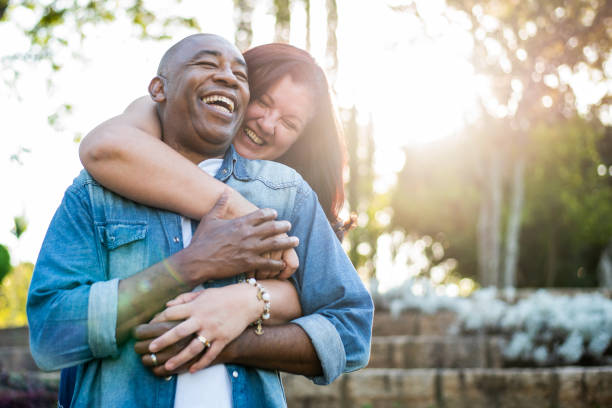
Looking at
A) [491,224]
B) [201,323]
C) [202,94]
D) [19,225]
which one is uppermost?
[202,94]

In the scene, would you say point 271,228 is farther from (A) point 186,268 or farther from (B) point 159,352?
(B) point 159,352

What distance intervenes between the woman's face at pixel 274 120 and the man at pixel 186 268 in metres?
0.47

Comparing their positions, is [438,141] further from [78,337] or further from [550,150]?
[78,337]

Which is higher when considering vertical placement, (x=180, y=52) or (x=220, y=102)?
(x=180, y=52)

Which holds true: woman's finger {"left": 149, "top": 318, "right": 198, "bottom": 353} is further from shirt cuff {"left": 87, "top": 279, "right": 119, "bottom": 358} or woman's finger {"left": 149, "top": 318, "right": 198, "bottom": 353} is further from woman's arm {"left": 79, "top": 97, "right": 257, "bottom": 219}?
woman's arm {"left": 79, "top": 97, "right": 257, "bottom": 219}

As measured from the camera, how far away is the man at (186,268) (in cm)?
181

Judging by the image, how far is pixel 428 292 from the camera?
9.96 meters

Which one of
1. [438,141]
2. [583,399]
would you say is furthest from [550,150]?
[583,399]

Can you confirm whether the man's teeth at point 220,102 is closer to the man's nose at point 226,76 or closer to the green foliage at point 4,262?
the man's nose at point 226,76

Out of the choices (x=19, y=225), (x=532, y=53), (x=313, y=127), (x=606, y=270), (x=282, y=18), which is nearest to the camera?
(x=313, y=127)

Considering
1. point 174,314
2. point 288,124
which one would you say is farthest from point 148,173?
point 288,124

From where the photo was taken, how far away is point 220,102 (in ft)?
6.96

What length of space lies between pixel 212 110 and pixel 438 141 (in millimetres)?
29458

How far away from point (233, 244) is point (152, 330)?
35 centimetres
